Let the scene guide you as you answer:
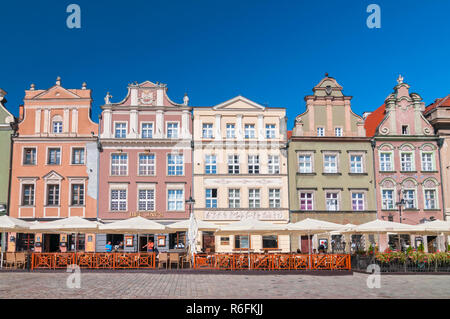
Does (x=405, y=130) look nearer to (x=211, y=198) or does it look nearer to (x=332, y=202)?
(x=332, y=202)

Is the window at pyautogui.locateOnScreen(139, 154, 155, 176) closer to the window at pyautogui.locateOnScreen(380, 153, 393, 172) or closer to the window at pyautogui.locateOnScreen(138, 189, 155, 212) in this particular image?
the window at pyautogui.locateOnScreen(138, 189, 155, 212)

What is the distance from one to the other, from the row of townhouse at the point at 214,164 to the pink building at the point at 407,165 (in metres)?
0.07

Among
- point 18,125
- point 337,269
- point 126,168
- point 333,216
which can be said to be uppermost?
point 18,125

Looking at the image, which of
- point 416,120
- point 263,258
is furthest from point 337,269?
point 416,120

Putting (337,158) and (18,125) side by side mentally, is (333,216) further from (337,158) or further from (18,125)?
(18,125)

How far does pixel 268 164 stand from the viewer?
3506 cm

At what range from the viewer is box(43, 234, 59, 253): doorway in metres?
33.4

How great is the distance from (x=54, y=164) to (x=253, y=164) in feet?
46.4

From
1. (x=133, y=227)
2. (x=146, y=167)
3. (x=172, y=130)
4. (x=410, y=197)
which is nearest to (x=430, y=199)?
(x=410, y=197)

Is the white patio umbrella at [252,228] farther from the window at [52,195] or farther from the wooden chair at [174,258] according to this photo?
the window at [52,195]

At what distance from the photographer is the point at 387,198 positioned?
3522 cm

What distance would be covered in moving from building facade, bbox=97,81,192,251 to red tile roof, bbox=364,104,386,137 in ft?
47.8

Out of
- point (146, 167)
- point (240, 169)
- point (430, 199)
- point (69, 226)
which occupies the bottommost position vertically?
point (69, 226)

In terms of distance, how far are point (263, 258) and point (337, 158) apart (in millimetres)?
15495
